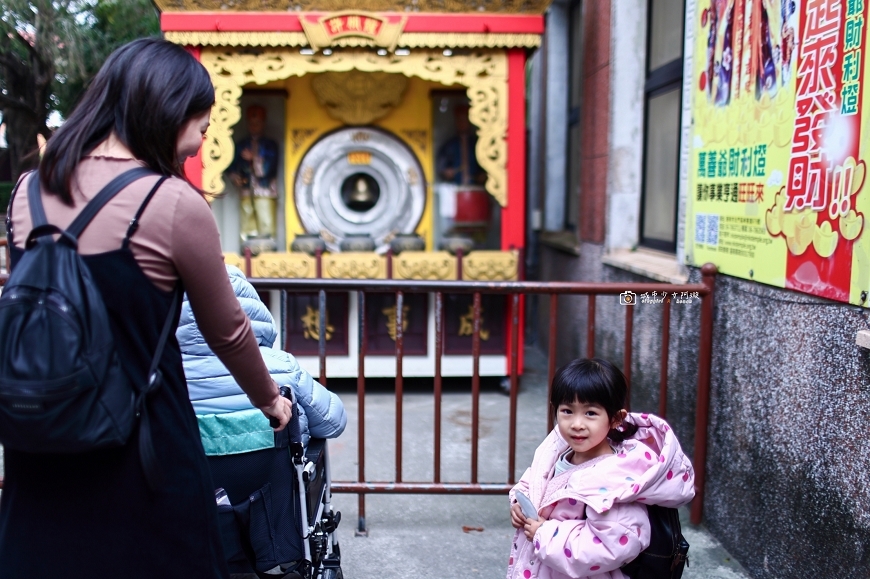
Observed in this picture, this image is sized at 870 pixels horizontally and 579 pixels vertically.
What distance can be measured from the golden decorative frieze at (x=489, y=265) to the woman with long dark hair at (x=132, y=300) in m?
4.51

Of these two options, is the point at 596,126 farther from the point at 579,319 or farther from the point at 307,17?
the point at 307,17

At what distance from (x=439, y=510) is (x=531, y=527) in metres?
1.92

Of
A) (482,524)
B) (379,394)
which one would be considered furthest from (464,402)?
(482,524)

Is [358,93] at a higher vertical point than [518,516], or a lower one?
higher

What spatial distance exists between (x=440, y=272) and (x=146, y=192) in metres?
4.67

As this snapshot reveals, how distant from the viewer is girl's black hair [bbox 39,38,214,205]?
5.02 feet

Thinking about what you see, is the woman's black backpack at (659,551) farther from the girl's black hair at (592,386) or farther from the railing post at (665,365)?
the railing post at (665,365)

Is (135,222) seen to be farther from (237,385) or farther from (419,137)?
(419,137)

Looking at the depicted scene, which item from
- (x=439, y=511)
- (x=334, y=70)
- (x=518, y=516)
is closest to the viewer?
(x=518, y=516)

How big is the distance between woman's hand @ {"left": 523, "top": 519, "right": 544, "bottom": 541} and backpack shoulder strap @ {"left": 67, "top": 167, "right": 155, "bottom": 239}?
1325 mm

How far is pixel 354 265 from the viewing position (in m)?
6.12

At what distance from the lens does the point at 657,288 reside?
3346mm

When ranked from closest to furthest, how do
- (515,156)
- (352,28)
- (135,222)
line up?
(135,222), (352,28), (515,156)

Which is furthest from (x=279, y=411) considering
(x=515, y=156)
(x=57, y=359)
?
(x=515, y=156)
